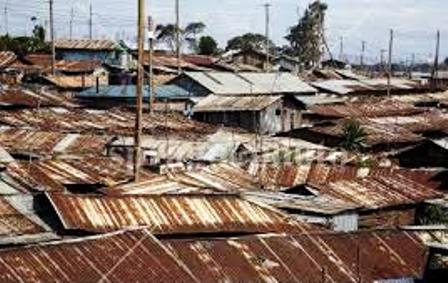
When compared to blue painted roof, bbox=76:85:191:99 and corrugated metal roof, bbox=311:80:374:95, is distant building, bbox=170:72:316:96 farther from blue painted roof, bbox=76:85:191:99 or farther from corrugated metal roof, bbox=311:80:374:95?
corrugated metal roof, bbox=311:80:374:95

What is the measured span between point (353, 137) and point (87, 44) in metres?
39.9

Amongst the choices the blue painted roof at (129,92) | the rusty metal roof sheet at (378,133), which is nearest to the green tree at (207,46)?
the blue painted roof at (129,92)

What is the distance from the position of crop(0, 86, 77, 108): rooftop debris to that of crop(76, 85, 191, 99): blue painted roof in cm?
213

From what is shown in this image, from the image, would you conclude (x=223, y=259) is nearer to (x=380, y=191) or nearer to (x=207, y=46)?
(x=380, y=191)

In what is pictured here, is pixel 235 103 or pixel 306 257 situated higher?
pixel 306 257

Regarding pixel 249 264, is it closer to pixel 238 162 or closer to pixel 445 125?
pixel 238 162

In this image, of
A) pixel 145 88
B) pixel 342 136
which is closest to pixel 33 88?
pixel 145 88

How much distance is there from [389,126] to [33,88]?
2018cm

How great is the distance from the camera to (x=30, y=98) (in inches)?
1747

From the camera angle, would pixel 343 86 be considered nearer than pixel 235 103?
No

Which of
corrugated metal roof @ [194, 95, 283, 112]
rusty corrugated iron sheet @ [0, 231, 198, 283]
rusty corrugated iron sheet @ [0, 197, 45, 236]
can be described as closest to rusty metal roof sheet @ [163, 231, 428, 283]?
rusty corrugated iron sheet @ [0, 231, 198, 283]

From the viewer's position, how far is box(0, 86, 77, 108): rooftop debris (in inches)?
1695

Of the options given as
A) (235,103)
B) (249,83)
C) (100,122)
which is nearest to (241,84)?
(249,83)

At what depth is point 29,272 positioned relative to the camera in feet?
47.3
